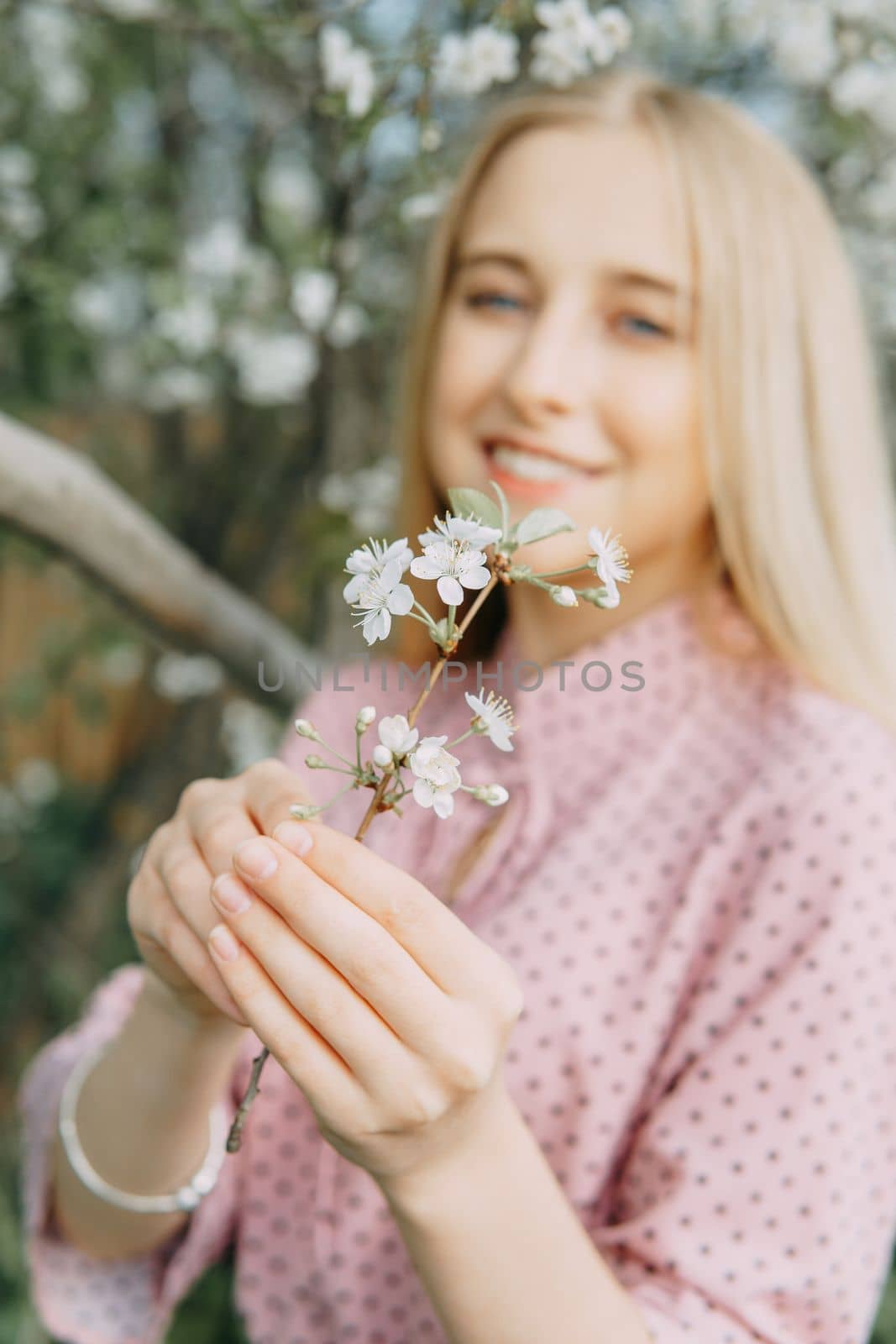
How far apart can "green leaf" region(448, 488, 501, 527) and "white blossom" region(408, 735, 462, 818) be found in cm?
9

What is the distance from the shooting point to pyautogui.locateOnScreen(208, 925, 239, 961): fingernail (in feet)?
1.74

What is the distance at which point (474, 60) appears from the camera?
0.89m

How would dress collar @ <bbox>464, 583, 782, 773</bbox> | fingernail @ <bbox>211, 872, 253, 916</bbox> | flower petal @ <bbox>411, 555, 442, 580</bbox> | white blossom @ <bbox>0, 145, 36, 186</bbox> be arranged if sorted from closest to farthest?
flower petal @ <bbox>411, 555, 442, 580</bbox>, fingernail @ <bbox>211, 872, 253, 916</bbox>, dress collar @ <bbox>464, 583, 782, 773</bbox>, white blossom @ <bbox>0, 145, 36, 186</bbox>

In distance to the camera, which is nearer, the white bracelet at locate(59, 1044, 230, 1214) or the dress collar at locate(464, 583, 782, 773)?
the white bracelet at locate(59, 1044, 230, 1214)

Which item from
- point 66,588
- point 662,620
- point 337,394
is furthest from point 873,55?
point 66,588

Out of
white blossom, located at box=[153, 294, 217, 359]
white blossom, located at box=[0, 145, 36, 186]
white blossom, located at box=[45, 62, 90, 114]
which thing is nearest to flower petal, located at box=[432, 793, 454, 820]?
white blossom, located at box=[153, 294, 217, 359]

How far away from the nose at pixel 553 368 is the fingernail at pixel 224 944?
0.48 meters

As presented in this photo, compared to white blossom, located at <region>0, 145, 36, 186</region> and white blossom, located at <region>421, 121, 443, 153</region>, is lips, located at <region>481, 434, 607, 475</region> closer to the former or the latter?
white blossom, located at <region>421, 121, 443, 153</region>

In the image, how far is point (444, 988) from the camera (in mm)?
535

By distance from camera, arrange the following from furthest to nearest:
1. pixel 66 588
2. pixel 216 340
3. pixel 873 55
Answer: pixel 66 588 < pixel 216 340 < pixel 873 55

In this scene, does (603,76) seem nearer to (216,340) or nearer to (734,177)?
(734,177)

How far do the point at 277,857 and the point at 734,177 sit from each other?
2.31ft

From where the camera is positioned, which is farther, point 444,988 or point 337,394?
point 337,394

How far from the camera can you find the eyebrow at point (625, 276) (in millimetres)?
854
